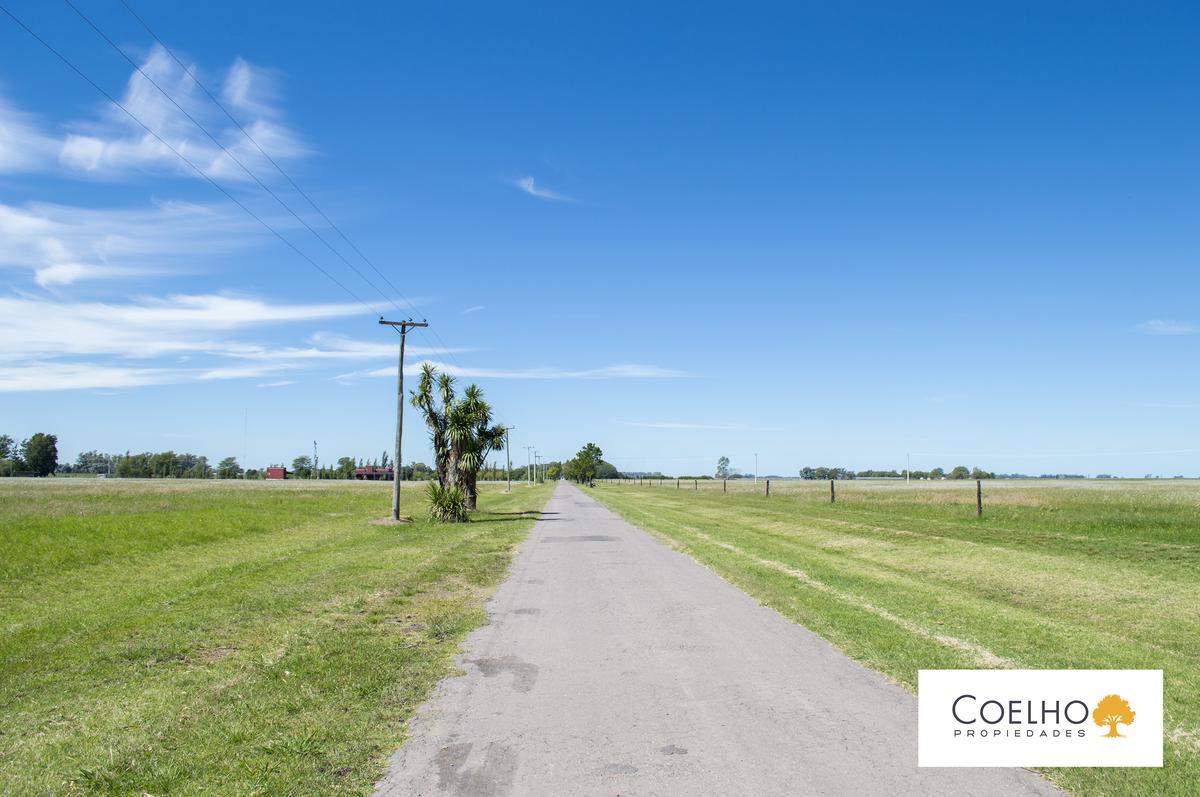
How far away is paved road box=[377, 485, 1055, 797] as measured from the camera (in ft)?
16.1

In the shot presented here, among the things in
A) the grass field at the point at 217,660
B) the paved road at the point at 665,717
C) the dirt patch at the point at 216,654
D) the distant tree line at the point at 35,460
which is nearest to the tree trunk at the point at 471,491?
the grass field at the point at 217,660

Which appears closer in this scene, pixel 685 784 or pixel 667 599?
pixel 685 784

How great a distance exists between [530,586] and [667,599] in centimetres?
298

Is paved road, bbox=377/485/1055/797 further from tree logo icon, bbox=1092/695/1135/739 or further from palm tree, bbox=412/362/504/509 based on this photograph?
palm tree, bbox=412/362/504/509

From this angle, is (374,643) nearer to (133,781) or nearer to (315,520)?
(133,781)

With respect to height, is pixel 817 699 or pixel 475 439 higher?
pixel 475 439

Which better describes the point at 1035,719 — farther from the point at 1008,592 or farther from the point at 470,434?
the point at 470,434

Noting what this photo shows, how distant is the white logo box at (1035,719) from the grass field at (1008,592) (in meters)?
0.17

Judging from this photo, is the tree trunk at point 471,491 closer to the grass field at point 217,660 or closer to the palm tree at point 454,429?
the palm tree at point 454,429

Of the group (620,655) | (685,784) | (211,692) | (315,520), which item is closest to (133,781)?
(211,692)

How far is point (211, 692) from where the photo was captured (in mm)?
7062

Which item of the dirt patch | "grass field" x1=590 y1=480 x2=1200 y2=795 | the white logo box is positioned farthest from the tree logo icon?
the dirt patch

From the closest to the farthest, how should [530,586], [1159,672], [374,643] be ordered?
[1159,672]
[374,643]
[530,586]

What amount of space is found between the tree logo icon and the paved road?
4.56ft
